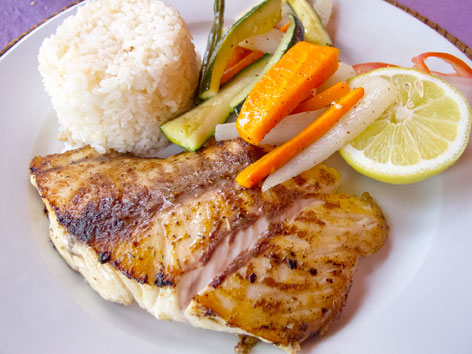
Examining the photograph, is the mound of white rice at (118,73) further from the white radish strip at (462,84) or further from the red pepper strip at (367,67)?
the white radish strip at (462,84)

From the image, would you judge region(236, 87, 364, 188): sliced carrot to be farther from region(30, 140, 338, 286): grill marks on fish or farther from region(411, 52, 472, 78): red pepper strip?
region(411, 52, 472, 78): red pepper strip

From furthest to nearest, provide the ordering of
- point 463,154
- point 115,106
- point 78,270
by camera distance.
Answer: point 115,106 → point 463,154 → point 78,270

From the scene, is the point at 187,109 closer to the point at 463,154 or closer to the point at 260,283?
the point at 260,283

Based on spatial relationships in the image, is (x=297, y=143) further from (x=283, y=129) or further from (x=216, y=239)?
(x=216, y=239)

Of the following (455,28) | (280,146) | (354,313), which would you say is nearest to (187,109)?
(280,146)

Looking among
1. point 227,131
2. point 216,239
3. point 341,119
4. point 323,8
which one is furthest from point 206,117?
point 323,8

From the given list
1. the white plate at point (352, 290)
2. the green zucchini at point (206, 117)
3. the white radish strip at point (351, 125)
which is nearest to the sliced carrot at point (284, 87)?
the white radish strip at point (351, 125)

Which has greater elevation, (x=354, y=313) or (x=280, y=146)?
(x=280, y=146)
